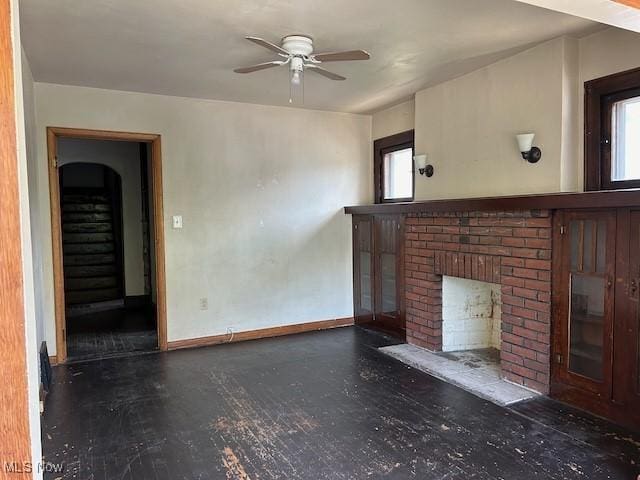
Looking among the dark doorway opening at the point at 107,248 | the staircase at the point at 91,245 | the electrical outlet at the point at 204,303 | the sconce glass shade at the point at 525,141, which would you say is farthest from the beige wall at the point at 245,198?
the staircase at the point at 91,245

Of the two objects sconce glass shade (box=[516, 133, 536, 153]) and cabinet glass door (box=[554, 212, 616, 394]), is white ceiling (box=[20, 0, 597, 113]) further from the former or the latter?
cabinet glass door (box=[554, 212, 616, 394])

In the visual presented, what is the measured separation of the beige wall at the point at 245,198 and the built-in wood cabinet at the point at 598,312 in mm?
2677

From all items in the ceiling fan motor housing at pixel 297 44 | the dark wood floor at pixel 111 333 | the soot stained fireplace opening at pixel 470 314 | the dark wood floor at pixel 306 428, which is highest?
the ceiling fan motor housing at pixel 297 44

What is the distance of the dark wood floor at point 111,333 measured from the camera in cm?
439

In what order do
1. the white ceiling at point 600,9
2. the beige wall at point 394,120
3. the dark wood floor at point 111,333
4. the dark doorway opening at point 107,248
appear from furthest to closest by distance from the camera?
the dark doorway opening at point 107,248
the beige wall at point 394,120
the dark wood floor at point 111,333
the white ceiling at point 600,9

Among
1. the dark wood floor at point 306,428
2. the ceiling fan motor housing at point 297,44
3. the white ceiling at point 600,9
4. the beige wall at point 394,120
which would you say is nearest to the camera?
the white ceiling at point 600,9

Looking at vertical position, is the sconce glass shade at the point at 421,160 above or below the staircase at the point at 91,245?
above

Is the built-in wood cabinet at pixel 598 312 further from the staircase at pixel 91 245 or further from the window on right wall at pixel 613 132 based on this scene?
the staircase at pixel 91 245

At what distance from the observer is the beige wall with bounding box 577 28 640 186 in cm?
277

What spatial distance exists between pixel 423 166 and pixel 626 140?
1.73 meters

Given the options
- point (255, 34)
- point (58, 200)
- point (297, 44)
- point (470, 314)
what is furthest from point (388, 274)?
point (58, 200)

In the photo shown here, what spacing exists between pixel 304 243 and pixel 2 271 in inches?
166

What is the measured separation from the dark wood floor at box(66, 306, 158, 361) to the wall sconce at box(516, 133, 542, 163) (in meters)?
3.76

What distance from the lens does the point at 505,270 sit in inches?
133
